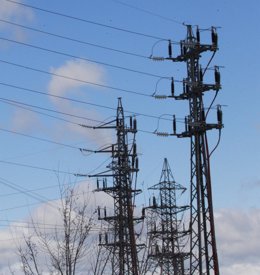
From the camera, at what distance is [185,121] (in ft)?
121

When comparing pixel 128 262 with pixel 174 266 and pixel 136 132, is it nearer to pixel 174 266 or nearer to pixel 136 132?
pixel 136 132

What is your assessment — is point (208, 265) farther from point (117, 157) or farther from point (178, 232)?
point (178, 232)

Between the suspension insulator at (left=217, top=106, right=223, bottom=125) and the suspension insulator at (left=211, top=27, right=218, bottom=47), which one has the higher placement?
the suspension insulator at (left=211, top=27, right=218, bottom=47)

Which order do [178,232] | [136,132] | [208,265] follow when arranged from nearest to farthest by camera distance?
[208,265] < [136,132] < [178,232]

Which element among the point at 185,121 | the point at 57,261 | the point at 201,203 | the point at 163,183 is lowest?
the point at 57,261

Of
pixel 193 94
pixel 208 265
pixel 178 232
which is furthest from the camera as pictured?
pixel 178 232

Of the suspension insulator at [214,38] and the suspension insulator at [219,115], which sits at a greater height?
the suspension insulator at [214,38]

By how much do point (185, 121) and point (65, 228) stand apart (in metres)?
8.43

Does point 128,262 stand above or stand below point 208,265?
above

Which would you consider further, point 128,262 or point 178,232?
point 178,232

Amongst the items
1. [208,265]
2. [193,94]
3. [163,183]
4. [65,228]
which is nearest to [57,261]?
[65,228]

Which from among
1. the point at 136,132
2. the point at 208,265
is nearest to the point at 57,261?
the point at 208,265

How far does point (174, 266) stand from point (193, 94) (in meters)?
41.3

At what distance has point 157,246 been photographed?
74812 mm
